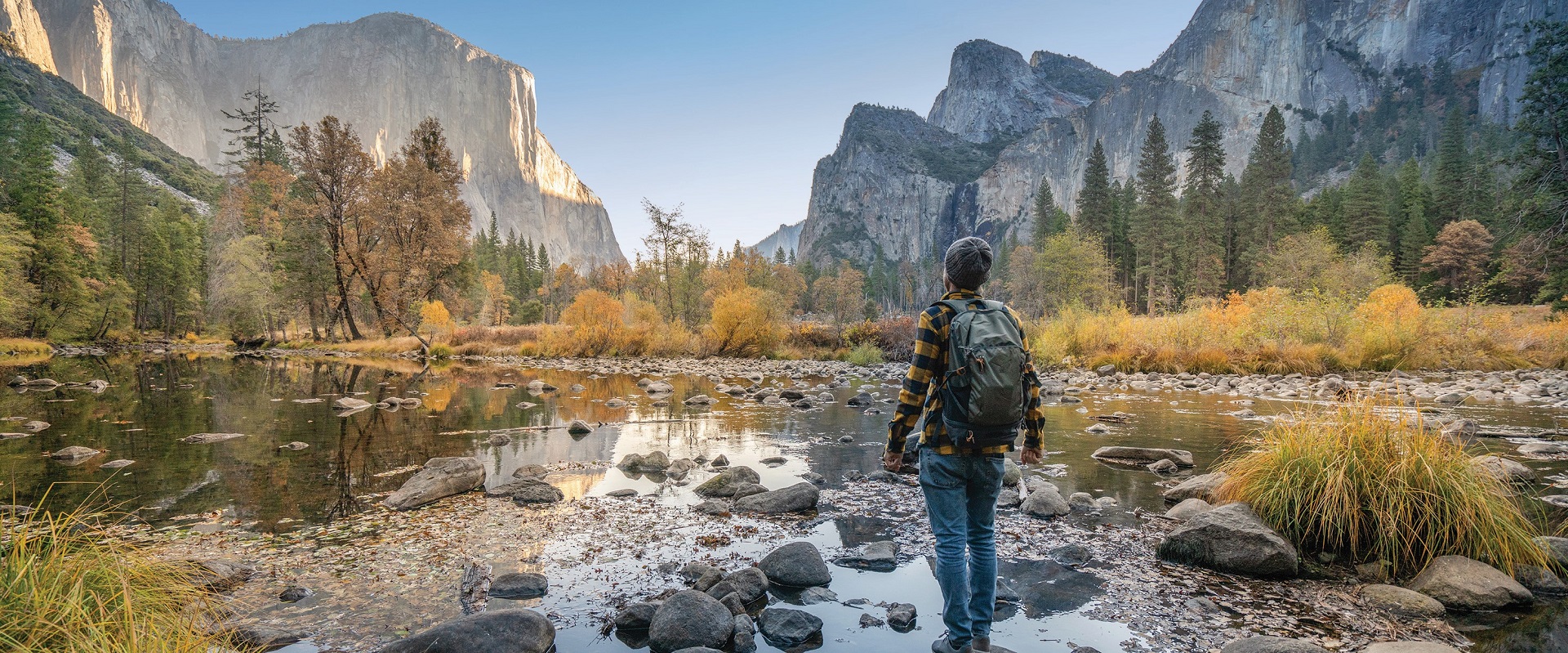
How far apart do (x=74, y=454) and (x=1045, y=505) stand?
11.7 m

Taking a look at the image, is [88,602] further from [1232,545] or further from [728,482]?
[1232,545]

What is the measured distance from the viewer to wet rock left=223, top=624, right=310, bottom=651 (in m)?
3.24

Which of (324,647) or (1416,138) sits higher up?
(1416,138)

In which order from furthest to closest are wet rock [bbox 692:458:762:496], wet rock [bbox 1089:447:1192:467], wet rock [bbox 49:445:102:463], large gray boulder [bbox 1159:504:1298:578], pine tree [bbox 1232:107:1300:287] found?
pine tree [bbox 1232:107:1300:287] → wet rock [bbox 1089:447:1192:467] → wet rock [bbox 49:445:102:463] → wet rock [bbox 692:458:762:496] → large gray boulder [bbox 1159:504:1298:578]

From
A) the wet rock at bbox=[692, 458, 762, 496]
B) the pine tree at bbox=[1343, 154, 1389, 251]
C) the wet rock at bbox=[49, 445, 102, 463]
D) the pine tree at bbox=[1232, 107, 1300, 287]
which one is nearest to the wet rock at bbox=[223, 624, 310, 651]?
the wet rock at bbox=[692, 458, 762, 496]

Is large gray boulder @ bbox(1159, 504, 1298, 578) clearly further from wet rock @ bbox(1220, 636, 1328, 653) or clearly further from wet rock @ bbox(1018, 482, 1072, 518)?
wet rock @ bbox(1220, 636, 1328, 653)

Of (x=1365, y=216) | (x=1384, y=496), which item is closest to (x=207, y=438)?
(x=1384, y=496)

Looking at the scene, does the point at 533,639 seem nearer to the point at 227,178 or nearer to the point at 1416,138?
the point at 227,178

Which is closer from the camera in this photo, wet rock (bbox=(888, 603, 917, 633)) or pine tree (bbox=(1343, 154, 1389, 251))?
wet rock (bbox=(888, 603, 917, 633))

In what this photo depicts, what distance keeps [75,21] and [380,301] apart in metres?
173

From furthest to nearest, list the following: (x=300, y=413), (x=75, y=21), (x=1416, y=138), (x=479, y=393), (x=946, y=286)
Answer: (x=75, y=21) < (x=1416, y=138) < (x=479, y=393) < (x=300, y=413) < (x=946, y=286)

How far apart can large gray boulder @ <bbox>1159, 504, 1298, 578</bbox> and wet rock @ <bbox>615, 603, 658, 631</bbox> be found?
153 inches

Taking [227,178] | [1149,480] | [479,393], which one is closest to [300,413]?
[479,393]

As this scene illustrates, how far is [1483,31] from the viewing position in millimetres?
121938
